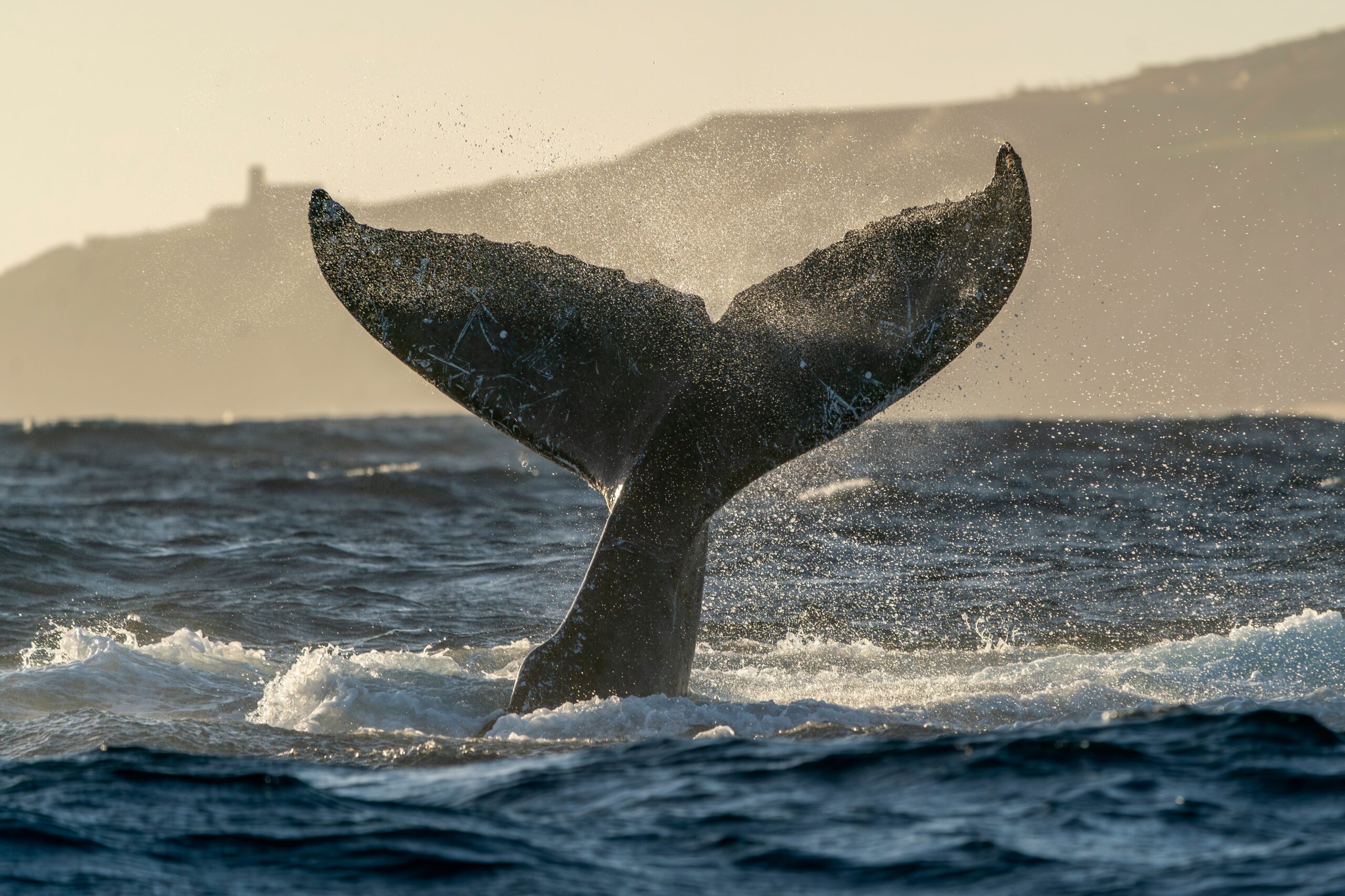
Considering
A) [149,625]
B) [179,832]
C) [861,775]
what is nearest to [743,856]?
[861,775]

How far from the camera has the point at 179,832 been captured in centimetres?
586

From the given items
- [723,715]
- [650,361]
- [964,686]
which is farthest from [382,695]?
[964,686]

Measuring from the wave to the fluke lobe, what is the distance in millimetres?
470

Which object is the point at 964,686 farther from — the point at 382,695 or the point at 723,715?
the point at 382,695

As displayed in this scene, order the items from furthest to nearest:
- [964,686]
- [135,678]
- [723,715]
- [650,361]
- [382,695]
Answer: [135,678] < [964,686] < [382,695] < [650,361] < [723,715]

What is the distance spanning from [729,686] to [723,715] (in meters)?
1.54

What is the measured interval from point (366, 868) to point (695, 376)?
11.0ft

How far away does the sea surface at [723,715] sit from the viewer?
5352mm

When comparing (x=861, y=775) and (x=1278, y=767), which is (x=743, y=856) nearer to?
(x=861, y=775)

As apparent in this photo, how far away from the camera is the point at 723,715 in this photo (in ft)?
24.8

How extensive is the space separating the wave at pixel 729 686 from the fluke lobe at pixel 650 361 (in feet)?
1.54

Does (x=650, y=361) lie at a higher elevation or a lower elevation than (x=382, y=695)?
higher

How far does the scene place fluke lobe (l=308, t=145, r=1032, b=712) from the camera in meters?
7.08

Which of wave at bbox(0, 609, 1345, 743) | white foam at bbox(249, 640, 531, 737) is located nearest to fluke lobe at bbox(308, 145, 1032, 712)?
wave at bbox(0, 609, 1345, 743)
